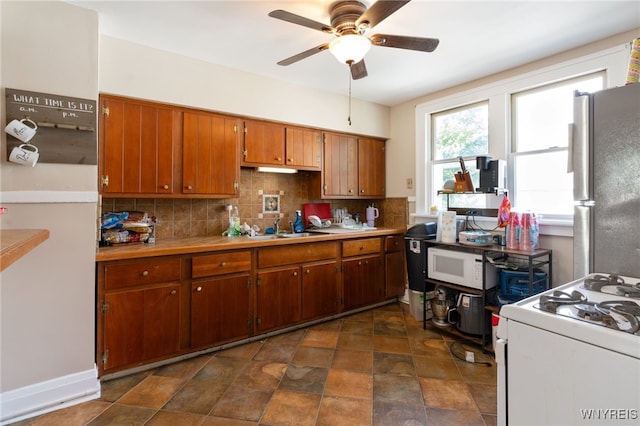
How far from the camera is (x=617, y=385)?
854 millimetres

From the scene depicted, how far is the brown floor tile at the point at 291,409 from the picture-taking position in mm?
1838

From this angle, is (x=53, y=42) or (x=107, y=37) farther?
(x=107, y=37)

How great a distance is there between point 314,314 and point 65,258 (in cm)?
209

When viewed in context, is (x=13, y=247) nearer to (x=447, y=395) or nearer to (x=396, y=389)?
(x=396, y=389)

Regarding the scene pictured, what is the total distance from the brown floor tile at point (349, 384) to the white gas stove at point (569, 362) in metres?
1.15

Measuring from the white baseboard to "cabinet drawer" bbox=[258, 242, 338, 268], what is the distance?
1.40 metres

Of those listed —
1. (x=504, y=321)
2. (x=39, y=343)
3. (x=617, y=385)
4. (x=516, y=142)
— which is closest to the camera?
(x=617, y=385)

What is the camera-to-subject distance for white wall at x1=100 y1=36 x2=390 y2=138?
96.7 inches

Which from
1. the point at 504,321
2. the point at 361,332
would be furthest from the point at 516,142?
the point at 504,321

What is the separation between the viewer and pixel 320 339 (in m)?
Result: 2.93

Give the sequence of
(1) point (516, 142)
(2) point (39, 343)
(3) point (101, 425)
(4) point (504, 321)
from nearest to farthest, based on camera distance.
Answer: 1. (4) point (504, 321)
2. (3) point (101, 425)
3. (2) point (39, 343)
4. (1) point (516, 142)

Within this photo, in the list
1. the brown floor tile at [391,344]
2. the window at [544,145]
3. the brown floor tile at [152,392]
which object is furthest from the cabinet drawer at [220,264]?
the window at [544,145]

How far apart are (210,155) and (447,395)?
2662 mm

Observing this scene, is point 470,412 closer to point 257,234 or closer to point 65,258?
point 257,234
